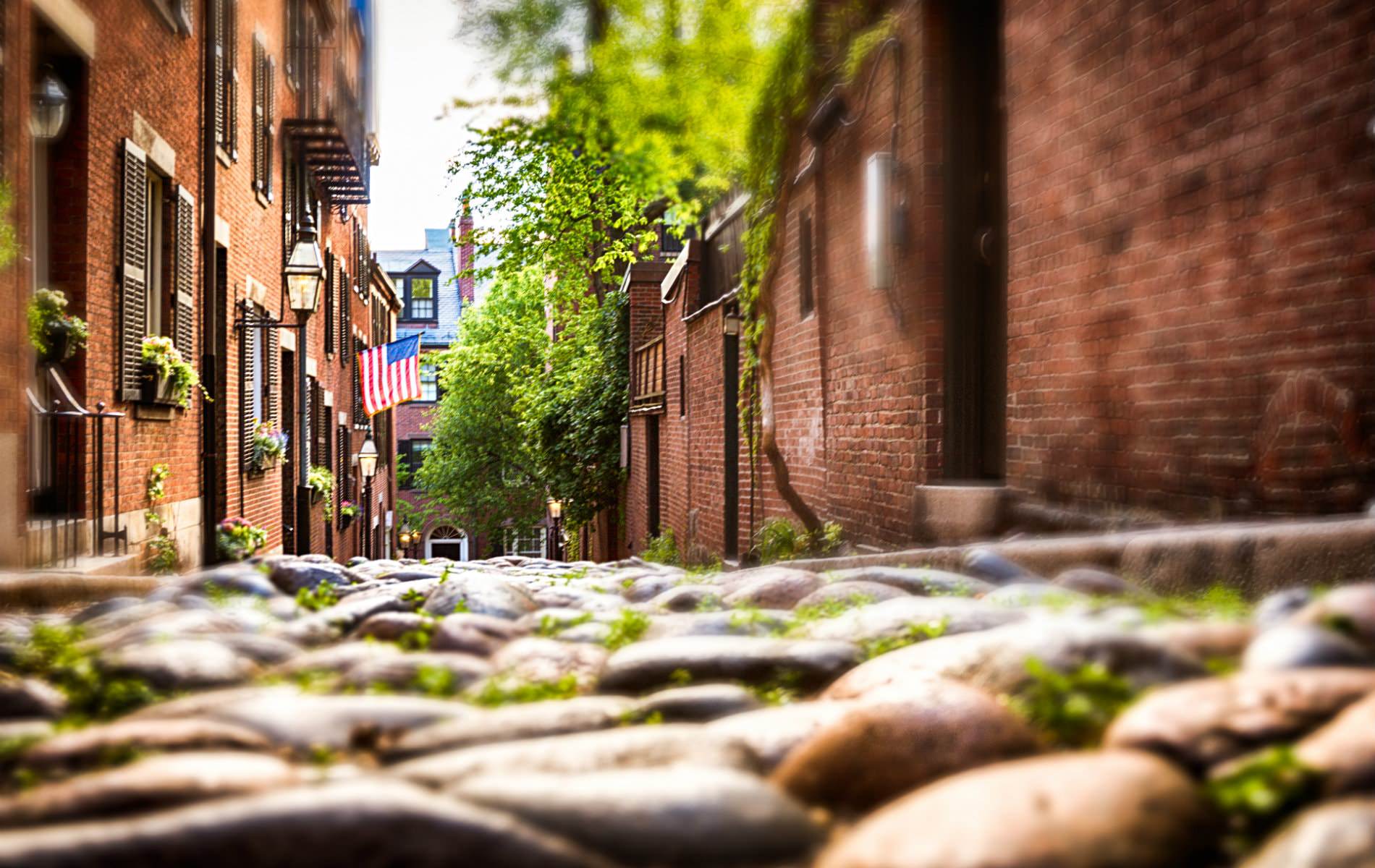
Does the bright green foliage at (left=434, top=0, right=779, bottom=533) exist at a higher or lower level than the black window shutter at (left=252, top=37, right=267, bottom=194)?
lower

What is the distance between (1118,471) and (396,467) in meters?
13.7

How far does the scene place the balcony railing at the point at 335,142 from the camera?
315 inches

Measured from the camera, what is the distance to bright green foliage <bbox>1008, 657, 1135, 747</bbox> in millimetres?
2381

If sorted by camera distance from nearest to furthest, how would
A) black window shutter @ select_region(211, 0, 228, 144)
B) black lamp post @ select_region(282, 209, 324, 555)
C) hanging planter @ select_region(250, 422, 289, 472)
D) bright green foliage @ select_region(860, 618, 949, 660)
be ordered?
bright green foliage @ select_region(860, 618, 949, 660), black window shutter @ select_region(211, 0, 228, 144), black lamp post @ select_region(282, 209, 324, 555), hanging planter @ select_region(250, 422, 289, 472)

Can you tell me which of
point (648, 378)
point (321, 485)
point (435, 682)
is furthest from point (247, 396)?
point (435, 682)

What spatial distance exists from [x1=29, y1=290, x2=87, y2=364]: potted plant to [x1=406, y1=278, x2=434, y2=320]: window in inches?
180

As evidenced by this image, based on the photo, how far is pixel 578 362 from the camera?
11.0 metres

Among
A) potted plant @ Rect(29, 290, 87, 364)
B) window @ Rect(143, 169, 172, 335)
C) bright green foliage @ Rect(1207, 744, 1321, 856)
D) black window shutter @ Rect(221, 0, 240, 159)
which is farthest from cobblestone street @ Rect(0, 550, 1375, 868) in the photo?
black window shutter @ Rect(221, 0, 240, 159)

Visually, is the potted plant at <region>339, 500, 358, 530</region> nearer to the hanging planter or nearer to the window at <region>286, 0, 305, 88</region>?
the hanging planter

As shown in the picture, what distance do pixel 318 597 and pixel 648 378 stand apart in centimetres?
954

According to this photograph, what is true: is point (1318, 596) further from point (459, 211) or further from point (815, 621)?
point (459, 211)

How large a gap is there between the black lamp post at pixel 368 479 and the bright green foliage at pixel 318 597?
1037cm

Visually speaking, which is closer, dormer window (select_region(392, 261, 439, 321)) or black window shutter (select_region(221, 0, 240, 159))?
black window shutter (select_region(221, 0, 240, 159))

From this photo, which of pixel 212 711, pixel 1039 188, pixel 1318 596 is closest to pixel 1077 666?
pixel 1318 596
